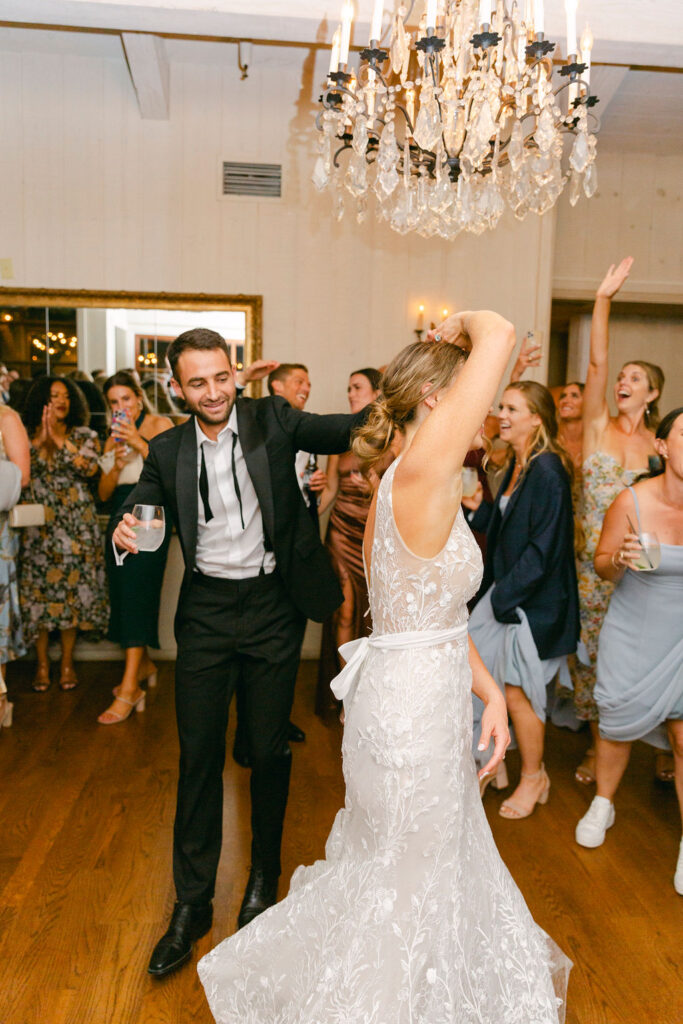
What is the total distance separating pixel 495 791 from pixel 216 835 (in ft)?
4.61

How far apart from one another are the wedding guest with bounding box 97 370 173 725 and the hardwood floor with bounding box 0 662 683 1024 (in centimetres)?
20

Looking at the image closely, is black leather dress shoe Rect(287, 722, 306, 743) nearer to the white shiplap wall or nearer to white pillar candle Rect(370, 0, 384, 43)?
the white shiplap wall

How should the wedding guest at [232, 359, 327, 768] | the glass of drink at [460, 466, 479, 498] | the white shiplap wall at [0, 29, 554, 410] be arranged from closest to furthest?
the glass of drink at [460, 466, 479, 498] < the wedding guest at [232, 359, 327, 768] < the white shiplap wall at [0, 29, 554, 410]

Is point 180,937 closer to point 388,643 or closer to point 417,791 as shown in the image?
point 417,791

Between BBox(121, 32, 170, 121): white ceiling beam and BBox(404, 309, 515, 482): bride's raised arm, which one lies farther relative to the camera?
BBox(121, 32, 170, 121): white ceiling beam

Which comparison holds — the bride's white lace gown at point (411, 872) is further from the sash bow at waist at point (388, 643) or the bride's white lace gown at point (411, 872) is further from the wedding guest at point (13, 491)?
the wedding guest at point (13, 491)

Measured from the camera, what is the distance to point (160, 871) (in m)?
2.54

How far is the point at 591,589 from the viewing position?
349 centimetres

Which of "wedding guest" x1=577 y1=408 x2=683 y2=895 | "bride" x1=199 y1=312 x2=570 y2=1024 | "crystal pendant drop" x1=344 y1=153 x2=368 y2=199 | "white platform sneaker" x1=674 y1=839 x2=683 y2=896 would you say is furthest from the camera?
"crystal pendant drop" x1=344 y1=153 x2=368 y2=199

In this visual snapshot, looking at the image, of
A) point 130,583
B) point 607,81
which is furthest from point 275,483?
point 607,81

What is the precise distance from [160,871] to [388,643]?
1.45m

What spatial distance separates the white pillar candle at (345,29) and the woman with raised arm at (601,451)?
4.58 ft

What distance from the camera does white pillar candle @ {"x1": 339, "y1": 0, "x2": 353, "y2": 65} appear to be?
2691 mm

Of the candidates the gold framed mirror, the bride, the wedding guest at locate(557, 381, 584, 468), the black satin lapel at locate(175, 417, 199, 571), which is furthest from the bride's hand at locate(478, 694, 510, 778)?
the gold framed mirror
